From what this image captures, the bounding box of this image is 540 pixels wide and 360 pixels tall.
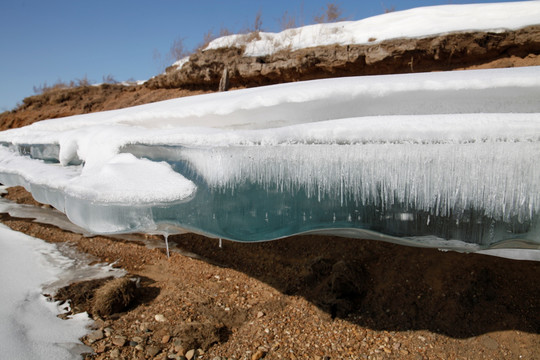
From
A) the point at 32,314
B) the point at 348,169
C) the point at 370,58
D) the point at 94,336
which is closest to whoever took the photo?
the point at 348,169

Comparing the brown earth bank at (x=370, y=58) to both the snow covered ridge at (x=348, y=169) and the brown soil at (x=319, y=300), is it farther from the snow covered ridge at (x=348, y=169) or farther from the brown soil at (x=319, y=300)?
the snow covered ridge at (x=348, y=169)

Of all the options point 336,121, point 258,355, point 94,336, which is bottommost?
point 258,355

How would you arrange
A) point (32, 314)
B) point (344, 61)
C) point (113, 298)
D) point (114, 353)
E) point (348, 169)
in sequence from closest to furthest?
point (348, 169) → point (114, 353) → point (32, 314) → point (113, 298) → point (344, 61)

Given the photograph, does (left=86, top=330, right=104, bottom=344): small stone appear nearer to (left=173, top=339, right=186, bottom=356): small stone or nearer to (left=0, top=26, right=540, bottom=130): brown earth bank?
(left=173, top=339, right=186, bottom=356): small stone

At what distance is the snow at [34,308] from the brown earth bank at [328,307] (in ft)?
0.38

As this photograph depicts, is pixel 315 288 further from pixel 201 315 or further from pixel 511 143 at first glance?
pixel 511 143

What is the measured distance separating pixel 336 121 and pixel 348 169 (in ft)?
0.59

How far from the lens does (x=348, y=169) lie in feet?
3.44

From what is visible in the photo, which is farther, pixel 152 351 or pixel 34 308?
pixel 34 308

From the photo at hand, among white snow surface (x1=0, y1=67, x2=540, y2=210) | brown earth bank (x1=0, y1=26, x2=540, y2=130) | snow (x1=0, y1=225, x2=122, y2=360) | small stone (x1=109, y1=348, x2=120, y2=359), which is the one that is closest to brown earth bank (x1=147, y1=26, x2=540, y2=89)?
brown earth bank (x1=0, y1=26, x2=540, y2=130)

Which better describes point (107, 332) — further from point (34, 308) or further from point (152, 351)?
point (34, 308)

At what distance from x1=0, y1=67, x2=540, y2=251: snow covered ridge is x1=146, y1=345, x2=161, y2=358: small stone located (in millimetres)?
779

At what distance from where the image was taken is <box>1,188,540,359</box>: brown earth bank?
175 cm

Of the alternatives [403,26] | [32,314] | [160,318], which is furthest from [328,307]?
[403,26]
